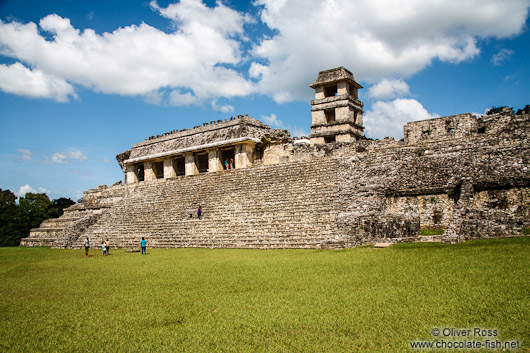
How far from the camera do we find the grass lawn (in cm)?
408

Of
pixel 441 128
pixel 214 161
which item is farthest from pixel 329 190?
A: pixel 214 161

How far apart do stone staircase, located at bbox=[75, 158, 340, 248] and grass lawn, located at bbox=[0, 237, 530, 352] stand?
3854 millimetres

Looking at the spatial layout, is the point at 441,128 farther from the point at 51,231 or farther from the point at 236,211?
the point at 51,231

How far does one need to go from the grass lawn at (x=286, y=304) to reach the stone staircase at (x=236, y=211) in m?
3.85

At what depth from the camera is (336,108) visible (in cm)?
2367

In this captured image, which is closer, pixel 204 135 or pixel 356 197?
pixel 356 197

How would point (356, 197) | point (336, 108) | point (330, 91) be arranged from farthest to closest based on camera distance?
point (330, 91)
point (336, 108)
point (356, 197)

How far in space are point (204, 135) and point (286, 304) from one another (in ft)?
62.7

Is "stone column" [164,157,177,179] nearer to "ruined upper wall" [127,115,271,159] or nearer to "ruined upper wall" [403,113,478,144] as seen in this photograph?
"ruined upper wall" [127,115,271,159]

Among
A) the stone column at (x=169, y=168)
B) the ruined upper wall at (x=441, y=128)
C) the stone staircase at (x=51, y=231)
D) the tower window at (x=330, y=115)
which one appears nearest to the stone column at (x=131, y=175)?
the stone column at (x=169, y=168)

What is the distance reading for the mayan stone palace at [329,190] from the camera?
10.6 m

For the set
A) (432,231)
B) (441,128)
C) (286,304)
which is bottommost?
(286,304)

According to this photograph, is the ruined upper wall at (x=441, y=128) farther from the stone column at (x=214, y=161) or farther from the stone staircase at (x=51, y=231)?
the stone staircase at (x=51, y=231)

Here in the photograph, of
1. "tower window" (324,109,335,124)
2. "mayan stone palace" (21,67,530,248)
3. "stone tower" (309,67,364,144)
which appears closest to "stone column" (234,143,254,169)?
"mayan stone palace" (21,67,530,248)
